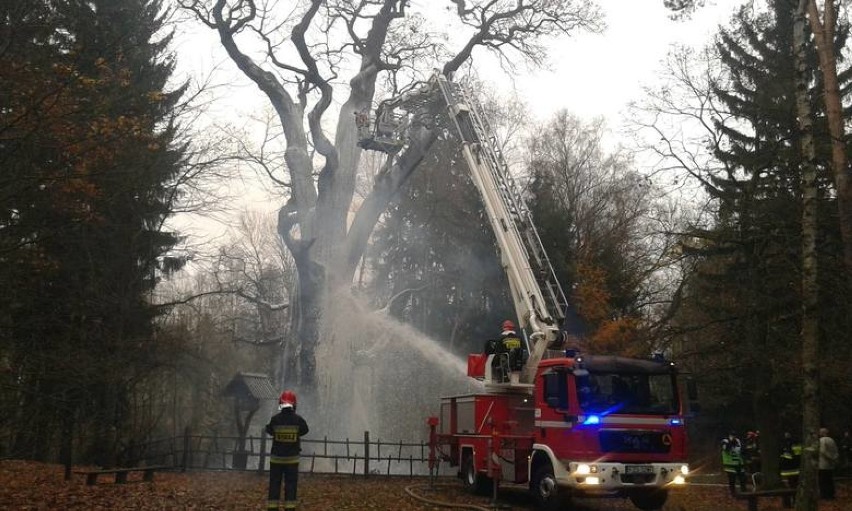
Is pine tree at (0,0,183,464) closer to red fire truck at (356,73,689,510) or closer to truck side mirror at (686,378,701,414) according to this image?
red fire truck at (356,73,689,510)

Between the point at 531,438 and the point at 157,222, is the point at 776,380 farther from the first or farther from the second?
the point at 157,222

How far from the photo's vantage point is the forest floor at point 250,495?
12047mm

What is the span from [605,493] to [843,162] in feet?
24.6

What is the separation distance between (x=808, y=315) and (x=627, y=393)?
3.11 m

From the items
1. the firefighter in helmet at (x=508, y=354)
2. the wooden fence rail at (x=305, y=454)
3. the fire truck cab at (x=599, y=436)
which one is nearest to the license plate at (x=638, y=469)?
the fire truck cab at (x=599, y=436)

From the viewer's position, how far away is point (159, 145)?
54.5 ft

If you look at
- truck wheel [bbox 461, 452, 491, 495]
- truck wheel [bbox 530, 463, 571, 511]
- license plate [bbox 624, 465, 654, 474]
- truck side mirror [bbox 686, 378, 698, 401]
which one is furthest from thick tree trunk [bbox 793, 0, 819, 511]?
truck wheel [bbox 461, 452, 491, 495]

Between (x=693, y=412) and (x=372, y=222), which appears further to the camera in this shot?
(x=372, y=222)

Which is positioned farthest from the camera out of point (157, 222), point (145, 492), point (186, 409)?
point (186, 409)

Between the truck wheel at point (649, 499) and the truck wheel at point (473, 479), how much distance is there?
3.08 metres

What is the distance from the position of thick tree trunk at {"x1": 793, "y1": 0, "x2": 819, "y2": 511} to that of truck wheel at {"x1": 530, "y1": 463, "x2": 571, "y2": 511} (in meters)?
3.44

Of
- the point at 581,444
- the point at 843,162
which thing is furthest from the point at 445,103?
the point at 581,444

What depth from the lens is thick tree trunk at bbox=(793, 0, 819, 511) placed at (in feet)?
32.3

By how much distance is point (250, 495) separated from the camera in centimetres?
1397
